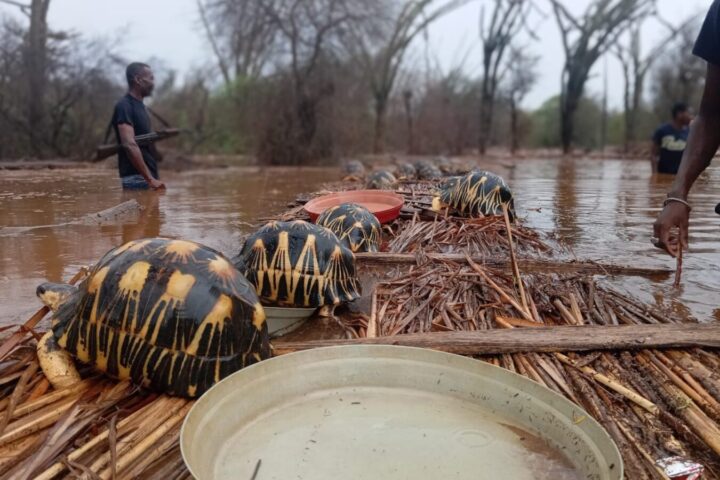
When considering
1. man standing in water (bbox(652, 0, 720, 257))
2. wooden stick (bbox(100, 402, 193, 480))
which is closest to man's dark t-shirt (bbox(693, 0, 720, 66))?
man standing in water (bbox(652, 0, 720, 257))

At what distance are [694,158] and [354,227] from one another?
2.39 m

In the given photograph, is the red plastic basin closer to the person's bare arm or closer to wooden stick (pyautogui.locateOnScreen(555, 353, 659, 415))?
the person's bare arm

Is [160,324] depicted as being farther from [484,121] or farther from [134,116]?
[484,121]

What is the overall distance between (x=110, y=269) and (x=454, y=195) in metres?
4.32

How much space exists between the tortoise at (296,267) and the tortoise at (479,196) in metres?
2.74

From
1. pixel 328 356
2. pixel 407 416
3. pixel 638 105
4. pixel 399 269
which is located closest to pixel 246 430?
pixel 328 356

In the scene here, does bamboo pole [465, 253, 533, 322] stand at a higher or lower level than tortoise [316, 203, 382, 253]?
lower

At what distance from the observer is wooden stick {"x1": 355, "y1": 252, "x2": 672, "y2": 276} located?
3.80 metres

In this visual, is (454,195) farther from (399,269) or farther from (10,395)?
(10,395)

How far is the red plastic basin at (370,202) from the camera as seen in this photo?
5.30m

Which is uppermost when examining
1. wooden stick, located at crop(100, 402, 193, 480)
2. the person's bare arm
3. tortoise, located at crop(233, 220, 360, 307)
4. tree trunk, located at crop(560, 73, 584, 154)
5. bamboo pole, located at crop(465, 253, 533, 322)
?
tree trunk, located at crop(560, 73, 584, 154)

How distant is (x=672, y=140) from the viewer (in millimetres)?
11078

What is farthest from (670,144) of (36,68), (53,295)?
(36,68)

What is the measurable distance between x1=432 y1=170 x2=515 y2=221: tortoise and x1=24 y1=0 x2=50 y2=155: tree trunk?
17750 mm
